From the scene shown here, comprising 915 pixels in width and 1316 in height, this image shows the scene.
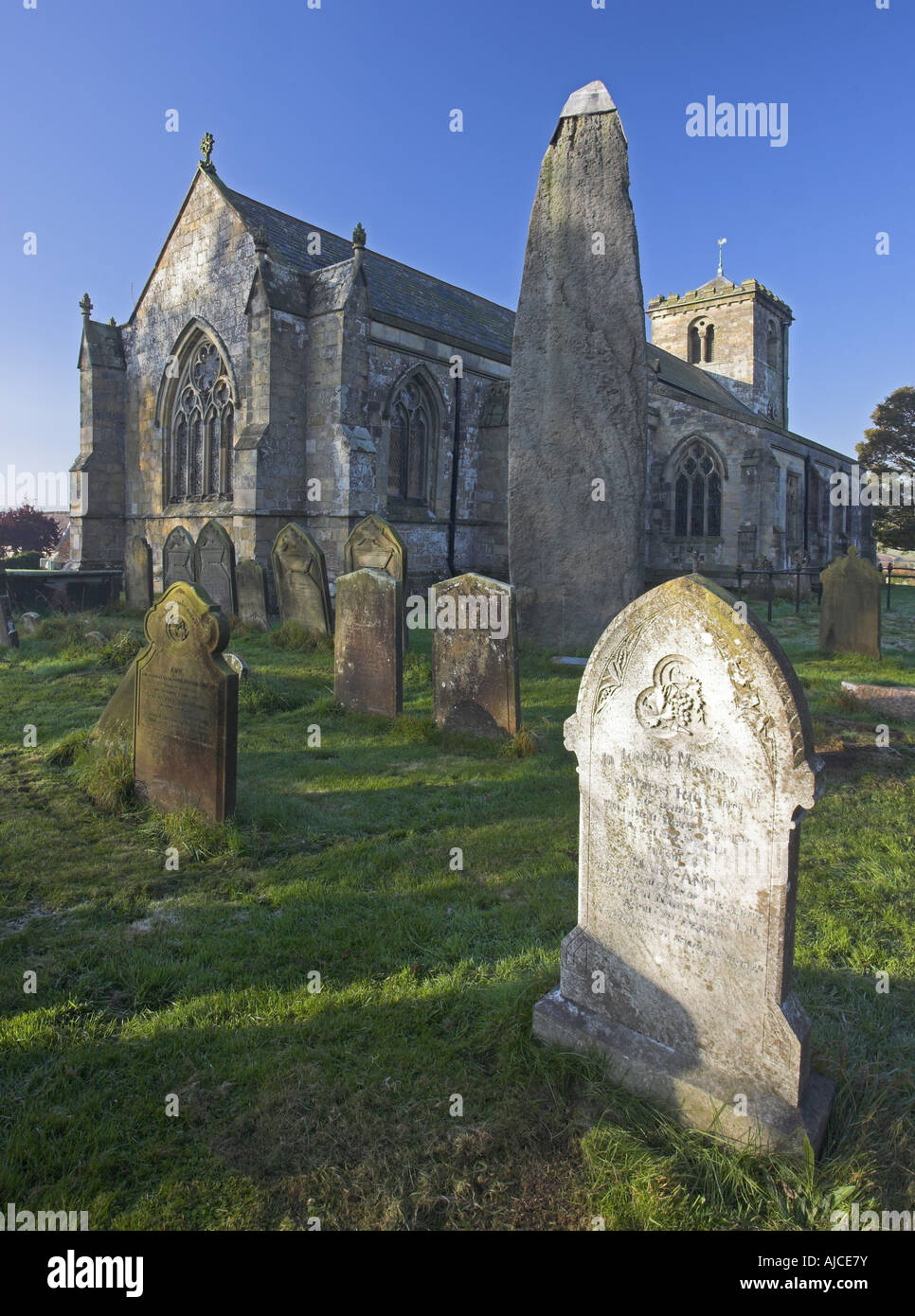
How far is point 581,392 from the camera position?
965cm

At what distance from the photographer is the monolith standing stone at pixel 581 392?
933 centimetres

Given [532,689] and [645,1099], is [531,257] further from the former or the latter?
[645,1099]

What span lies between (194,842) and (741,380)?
115 feet

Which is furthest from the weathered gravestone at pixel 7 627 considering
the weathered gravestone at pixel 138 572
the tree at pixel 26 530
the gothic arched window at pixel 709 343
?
the gothic arched window at pixel 709 343

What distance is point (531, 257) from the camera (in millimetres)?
9875

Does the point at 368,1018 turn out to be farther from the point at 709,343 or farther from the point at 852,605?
the point at 709,343

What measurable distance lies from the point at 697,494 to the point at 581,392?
15147 millimetres

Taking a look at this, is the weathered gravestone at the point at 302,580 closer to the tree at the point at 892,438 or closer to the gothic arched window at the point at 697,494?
the gothic arched window at the point at 697,494

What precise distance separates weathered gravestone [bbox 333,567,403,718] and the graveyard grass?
173 cm

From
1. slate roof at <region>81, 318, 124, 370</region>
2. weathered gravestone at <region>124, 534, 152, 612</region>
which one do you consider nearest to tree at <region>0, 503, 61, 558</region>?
slate roof at <region>81, 318, 124, 370</region>

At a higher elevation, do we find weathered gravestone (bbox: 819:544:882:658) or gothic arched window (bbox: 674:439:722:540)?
gothic arched window (bbox: 674:439:722:540)

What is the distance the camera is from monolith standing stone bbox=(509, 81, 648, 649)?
9328 mm

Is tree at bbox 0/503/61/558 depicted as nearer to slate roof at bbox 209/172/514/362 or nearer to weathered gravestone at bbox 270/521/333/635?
slate roof at bbox 209/172/514/362

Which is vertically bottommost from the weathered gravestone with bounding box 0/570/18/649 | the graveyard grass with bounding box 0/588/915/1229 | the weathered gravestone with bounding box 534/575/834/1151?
the graveyard grass with bounding box 0/588/915/1229
